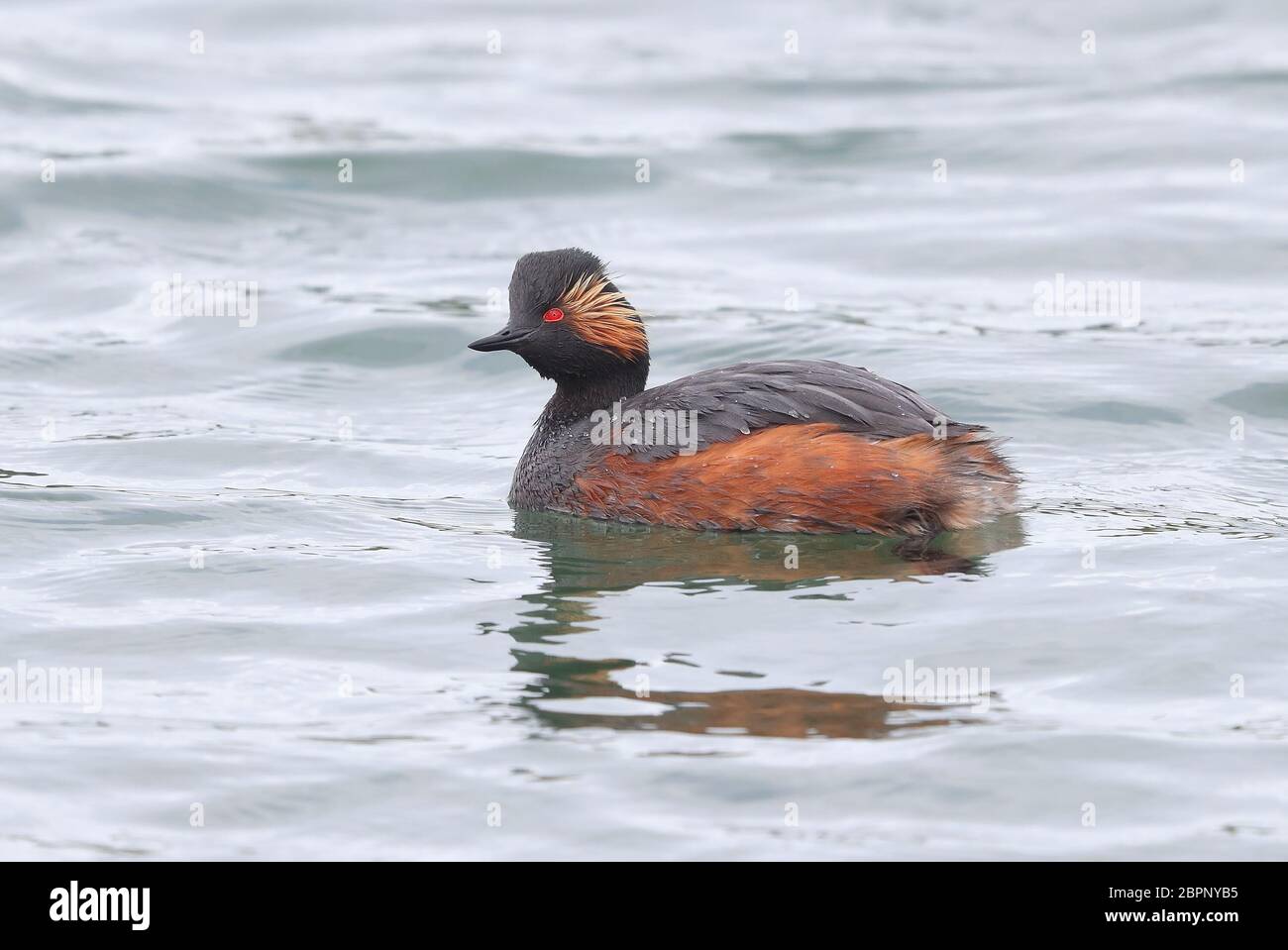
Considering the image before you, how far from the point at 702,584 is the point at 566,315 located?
1963 millimetres

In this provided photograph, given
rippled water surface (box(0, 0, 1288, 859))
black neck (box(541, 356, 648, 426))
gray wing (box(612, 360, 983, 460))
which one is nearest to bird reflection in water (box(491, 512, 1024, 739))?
rippled water surface (box(0, 0, 1288, 859))

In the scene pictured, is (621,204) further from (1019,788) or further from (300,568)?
(1019,788)

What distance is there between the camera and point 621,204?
1734 centimetres

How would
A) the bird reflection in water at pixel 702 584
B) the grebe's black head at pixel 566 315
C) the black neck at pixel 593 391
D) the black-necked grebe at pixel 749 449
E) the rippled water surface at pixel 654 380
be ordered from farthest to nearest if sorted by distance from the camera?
1. the black neck at pixel 593 391
2. the grebe's black head at pixel 566 315
3. the black-necked grebe at pixel 749 449
4. the bird reflection in water at pixel 702 584
5. the rippled water surface at pixel 654 380

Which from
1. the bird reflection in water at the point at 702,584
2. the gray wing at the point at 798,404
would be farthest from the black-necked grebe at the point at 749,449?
the bird reflection in water at the point at 702,584

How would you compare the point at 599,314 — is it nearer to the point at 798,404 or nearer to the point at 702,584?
the point at 798,404

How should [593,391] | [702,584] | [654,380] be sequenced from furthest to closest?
[654,380] → [593,391] → [702,584]

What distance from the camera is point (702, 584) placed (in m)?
8.41

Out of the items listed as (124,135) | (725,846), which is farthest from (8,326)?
(725,846)

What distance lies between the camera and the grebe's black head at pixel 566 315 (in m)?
9.72

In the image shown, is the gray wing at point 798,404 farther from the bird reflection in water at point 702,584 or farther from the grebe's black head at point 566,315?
the grebe's black head at point 566,315

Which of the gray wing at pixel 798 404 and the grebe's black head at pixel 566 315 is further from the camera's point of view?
the grebe's black head at pixel 566 315

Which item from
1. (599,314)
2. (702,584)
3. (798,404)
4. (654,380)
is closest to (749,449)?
(798,404)

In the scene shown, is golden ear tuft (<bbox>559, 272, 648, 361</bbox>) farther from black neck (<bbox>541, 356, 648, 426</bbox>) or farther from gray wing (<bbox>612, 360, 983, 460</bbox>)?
gray wing (<bbox>612, 360, 983, 460</bbox>)
